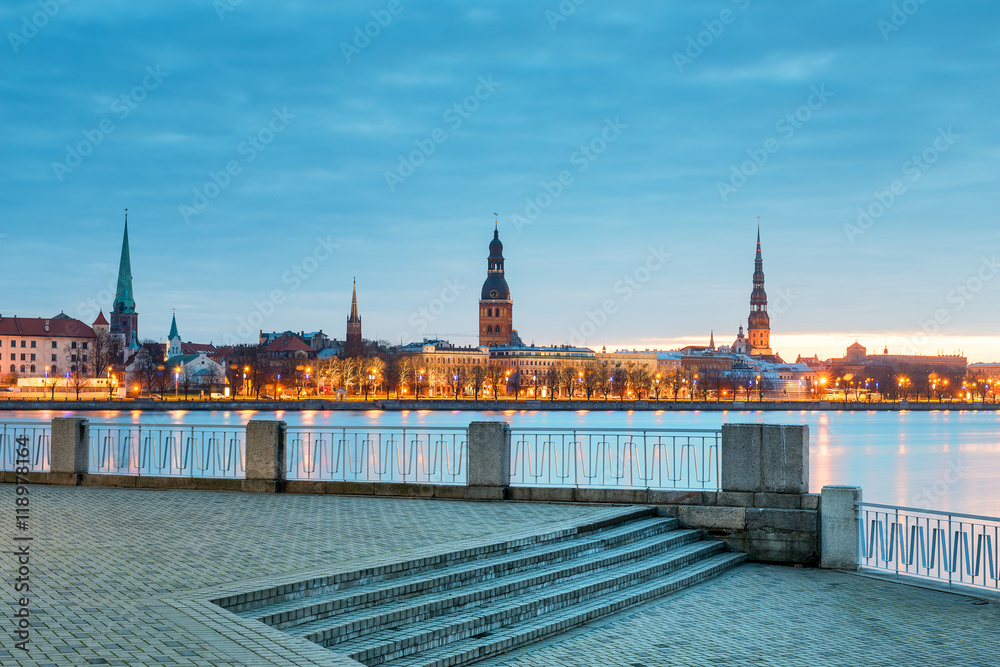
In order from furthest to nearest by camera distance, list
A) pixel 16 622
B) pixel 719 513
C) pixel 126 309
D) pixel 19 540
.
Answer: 1. pixel 126 309
2. pixel 719 513
3. pixel 19 540
4. pixel 16 622

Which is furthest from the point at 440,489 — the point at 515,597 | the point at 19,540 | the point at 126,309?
the point at 126,309

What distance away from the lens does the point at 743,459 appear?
14.6m

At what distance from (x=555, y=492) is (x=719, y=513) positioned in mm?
2640

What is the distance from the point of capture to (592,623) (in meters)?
10.8

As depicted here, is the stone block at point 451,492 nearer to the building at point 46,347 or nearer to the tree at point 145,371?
the tree at point 145,371

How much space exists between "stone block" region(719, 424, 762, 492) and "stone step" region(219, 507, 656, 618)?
7.02 feet

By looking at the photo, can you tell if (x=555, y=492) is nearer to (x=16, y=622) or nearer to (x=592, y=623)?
(x=592, y=623)

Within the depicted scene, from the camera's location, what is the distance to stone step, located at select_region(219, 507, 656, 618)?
8805mm

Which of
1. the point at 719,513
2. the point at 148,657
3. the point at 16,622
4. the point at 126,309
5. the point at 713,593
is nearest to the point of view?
the point at 148,657

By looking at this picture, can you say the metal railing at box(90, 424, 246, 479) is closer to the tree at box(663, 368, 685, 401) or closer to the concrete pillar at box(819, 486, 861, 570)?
the concrete pillar at box(819, 486, 861, 570)

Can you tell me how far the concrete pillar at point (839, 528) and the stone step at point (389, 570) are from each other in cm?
299

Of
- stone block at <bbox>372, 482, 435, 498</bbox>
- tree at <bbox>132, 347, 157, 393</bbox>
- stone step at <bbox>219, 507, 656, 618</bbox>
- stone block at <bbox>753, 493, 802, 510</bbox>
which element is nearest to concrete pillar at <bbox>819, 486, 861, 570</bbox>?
stone block at <bbox>753, 493, 802, 510</bbox>

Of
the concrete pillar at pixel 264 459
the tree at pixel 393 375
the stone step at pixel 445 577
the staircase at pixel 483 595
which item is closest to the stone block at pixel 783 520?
the staircase at pixel 483 595

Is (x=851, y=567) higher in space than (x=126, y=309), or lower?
lower
